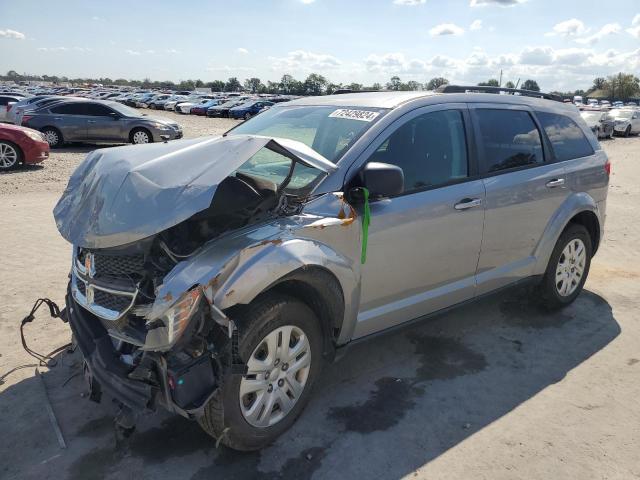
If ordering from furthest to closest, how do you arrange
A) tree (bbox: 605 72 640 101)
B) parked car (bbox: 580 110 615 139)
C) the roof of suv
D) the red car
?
tree (bbox: 605 72 640 101)
parked car (bbox: 580 110 615 139)
the red car
the roof of suv

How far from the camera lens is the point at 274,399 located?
3.01m

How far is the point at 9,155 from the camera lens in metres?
12.3

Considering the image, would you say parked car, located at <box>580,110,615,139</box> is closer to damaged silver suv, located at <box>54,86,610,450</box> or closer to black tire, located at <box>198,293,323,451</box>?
damaged silver suv, located at <box>54,86,610,450</box>

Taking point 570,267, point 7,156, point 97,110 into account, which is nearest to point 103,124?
point 97,110

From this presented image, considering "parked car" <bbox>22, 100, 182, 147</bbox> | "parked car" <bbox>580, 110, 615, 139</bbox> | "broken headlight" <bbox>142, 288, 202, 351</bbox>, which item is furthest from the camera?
"parked car" <bbox>580, 110, 615, 139</bbox>

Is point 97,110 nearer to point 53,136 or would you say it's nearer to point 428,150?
point 53,136

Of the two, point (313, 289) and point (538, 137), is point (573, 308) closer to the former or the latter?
point (538, 137)

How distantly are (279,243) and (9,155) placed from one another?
11846mm

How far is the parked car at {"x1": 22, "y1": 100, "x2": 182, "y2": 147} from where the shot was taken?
56.2ft

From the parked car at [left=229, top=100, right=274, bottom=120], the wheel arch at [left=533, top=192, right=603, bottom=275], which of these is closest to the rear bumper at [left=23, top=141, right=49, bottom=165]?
the wheel arch at [left=533, top=192, right=603, bottom=275]

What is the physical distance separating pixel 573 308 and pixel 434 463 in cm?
295

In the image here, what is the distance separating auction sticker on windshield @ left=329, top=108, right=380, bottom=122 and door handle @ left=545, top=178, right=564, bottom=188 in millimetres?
1813

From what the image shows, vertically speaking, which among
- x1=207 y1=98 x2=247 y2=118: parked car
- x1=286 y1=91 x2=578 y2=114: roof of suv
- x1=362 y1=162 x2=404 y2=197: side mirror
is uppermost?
x1=286 y1=91 x2=578 y2=114: roof of suv

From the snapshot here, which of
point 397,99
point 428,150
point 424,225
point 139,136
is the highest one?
point 397,99
